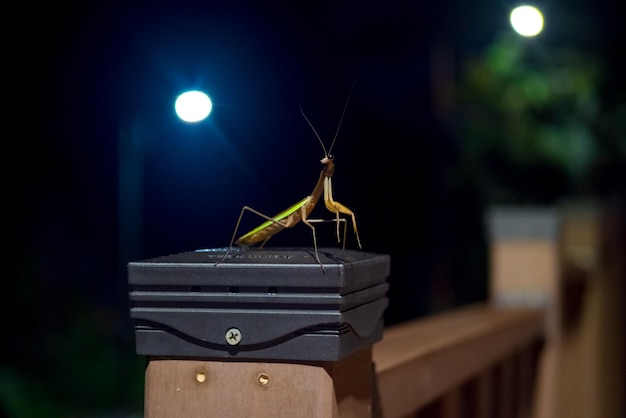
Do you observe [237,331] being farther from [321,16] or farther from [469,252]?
[469,252]

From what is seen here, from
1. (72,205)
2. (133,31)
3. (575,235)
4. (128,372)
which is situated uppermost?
(133,31)

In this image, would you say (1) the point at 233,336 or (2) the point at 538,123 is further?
(2) the point at 538,123

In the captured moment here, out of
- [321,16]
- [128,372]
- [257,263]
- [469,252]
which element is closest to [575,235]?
[469,252]

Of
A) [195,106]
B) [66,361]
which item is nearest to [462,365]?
[195,106]

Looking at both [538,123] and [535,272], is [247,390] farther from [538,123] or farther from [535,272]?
[538,123]

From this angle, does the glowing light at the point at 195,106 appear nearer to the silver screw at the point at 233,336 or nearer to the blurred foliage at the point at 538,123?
the silver screw at the point at 233,336

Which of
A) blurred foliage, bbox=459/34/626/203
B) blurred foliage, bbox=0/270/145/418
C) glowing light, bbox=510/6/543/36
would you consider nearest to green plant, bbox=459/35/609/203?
blurred foliage, bbox=459/34/626/203

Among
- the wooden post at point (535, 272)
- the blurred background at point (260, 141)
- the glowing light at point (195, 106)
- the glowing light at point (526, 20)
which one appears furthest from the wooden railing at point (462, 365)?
the glowing light at point (526, 20)
